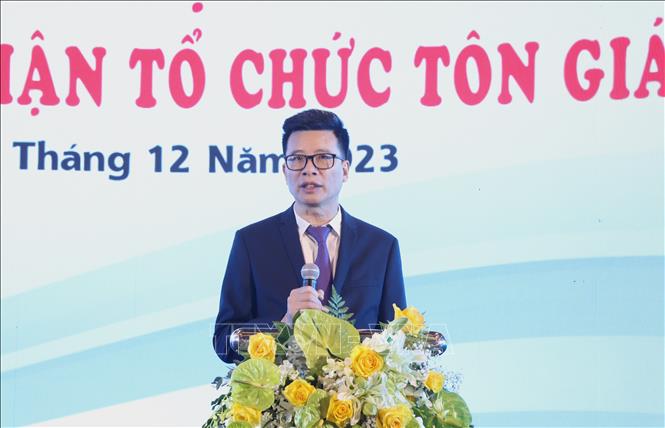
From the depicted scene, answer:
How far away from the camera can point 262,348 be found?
1.88m

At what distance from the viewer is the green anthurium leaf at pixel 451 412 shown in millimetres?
1941

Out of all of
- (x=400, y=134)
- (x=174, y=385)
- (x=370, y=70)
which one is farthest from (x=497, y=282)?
(x=174, y=385)

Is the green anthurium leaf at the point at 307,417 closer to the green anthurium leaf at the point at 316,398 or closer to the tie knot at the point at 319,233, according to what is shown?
the green anthurium leaf at the point at 316,398

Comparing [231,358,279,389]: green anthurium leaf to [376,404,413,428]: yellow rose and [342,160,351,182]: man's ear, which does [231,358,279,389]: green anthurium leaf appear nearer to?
[376,404,413,428]: yellow rose

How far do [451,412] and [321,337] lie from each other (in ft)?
0.93

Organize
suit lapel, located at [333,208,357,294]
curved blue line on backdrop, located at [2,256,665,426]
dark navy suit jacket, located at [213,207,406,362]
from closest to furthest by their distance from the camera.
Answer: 1. dark navy suit jacket, located at [213,207,406,362]
2. suit lapel, located at [333,208,357,294]
3. curved blue line on backdrop, located at [2,256,665,426]

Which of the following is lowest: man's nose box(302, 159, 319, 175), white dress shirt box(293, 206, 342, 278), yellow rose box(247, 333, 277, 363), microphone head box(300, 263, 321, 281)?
yellow rose box(247, 333, 277, 363)

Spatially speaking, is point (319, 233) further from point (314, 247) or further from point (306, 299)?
point (306, 299)

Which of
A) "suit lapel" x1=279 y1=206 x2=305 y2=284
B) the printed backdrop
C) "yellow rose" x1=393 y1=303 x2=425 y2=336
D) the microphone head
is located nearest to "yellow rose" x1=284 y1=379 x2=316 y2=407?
"yellow rose" x1=393 y1=303 x2=425 y2=336

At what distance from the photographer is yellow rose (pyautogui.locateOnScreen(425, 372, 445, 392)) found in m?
1.90

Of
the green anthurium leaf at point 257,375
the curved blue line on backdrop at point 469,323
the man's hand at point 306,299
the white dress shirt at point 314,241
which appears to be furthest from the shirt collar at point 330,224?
the green anthurium leaf at point 257,375

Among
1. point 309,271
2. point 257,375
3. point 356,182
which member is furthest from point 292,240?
point 257,375

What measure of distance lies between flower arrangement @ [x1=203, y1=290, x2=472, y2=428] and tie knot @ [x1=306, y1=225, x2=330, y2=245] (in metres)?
1.70

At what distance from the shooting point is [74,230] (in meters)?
3.91
